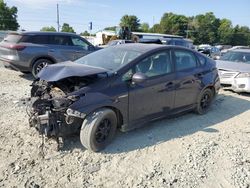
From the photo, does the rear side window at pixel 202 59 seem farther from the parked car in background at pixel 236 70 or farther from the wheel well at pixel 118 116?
the wheel well at pixel 118 116

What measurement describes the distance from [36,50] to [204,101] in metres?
5.95

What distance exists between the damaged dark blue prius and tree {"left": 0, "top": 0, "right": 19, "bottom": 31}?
207 ft

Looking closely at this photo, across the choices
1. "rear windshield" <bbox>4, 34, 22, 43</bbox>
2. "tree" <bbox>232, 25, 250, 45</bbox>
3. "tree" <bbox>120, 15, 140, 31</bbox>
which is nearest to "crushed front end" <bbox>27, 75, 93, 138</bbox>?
"rear windshield" <bbox>4, 34, 22, 43</bbox>

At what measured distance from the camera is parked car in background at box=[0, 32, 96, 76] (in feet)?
32.6

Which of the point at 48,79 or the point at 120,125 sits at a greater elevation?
the point at 48,79

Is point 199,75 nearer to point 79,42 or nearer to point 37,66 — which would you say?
point 37,66

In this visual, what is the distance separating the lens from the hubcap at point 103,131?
4660mm

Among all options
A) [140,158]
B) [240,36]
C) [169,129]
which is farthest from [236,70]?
[240,36]

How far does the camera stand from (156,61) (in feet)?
18.4

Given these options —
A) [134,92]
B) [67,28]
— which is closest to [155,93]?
[134,92]

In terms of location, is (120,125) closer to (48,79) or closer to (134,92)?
(134,92)

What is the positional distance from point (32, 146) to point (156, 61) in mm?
2594

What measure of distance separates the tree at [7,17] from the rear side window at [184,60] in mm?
62696

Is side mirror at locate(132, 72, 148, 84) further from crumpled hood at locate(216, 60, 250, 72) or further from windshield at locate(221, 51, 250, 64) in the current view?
windshield at locate(221, 51, 250, 64)
